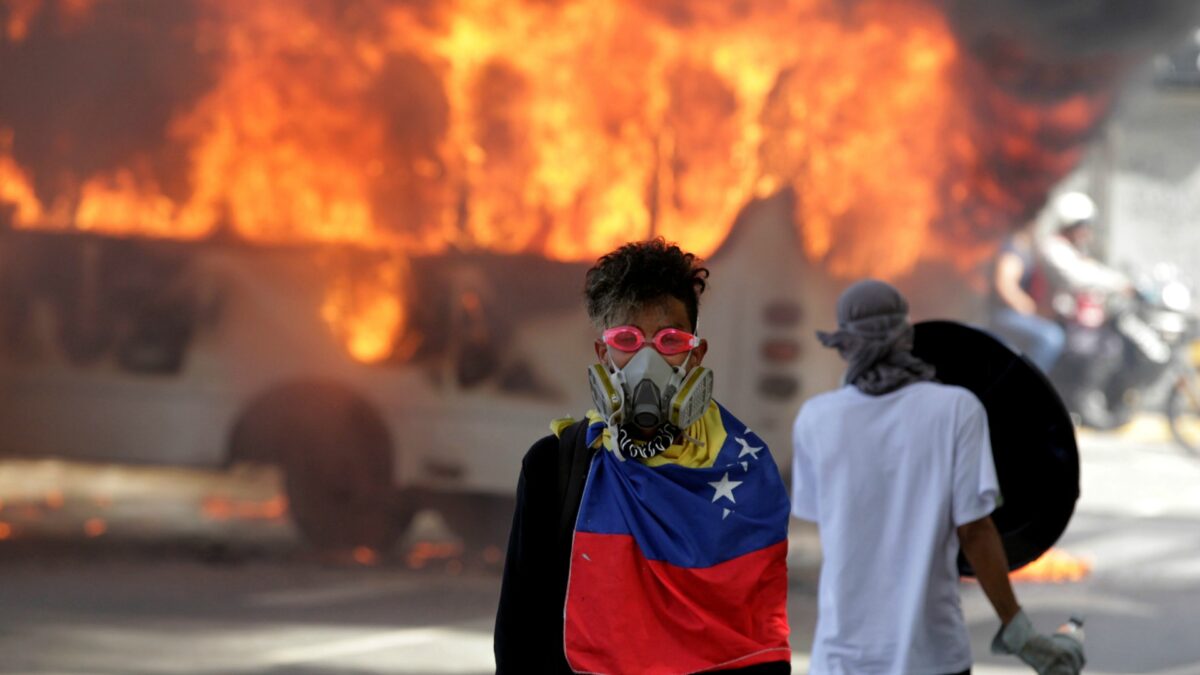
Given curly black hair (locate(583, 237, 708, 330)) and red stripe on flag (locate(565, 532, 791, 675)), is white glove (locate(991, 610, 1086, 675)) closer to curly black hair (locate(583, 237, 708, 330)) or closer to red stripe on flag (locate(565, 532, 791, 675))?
red stripe on flag (locate(565, 532, 791, 675))

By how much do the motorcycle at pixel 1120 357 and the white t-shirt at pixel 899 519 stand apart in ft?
34.0

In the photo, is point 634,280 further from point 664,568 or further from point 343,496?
point 343,496

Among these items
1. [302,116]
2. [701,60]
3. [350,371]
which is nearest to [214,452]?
[350,371]

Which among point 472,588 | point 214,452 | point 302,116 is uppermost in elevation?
point 302,116

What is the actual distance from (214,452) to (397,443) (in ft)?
3.32

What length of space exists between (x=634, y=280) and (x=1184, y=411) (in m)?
12.0

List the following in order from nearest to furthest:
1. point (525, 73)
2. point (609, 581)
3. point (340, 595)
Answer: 1. point (609, 581)
2. point (340, 595)
3. point (525, 73)

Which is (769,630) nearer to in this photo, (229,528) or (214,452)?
(214,452)

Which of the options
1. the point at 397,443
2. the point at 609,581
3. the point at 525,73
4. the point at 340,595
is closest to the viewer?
the point at 609,581

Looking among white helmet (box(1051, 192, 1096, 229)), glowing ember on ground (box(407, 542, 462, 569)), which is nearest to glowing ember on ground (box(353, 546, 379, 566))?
glowing ember on ground (box(407, 542, 462, 569))

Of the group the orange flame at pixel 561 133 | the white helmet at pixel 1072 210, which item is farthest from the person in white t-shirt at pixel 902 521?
the white helmet at pixel 1072 210

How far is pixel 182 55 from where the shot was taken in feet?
32.2

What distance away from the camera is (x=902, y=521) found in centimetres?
362

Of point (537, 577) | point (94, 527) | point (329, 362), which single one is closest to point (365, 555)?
point (329, 362)
